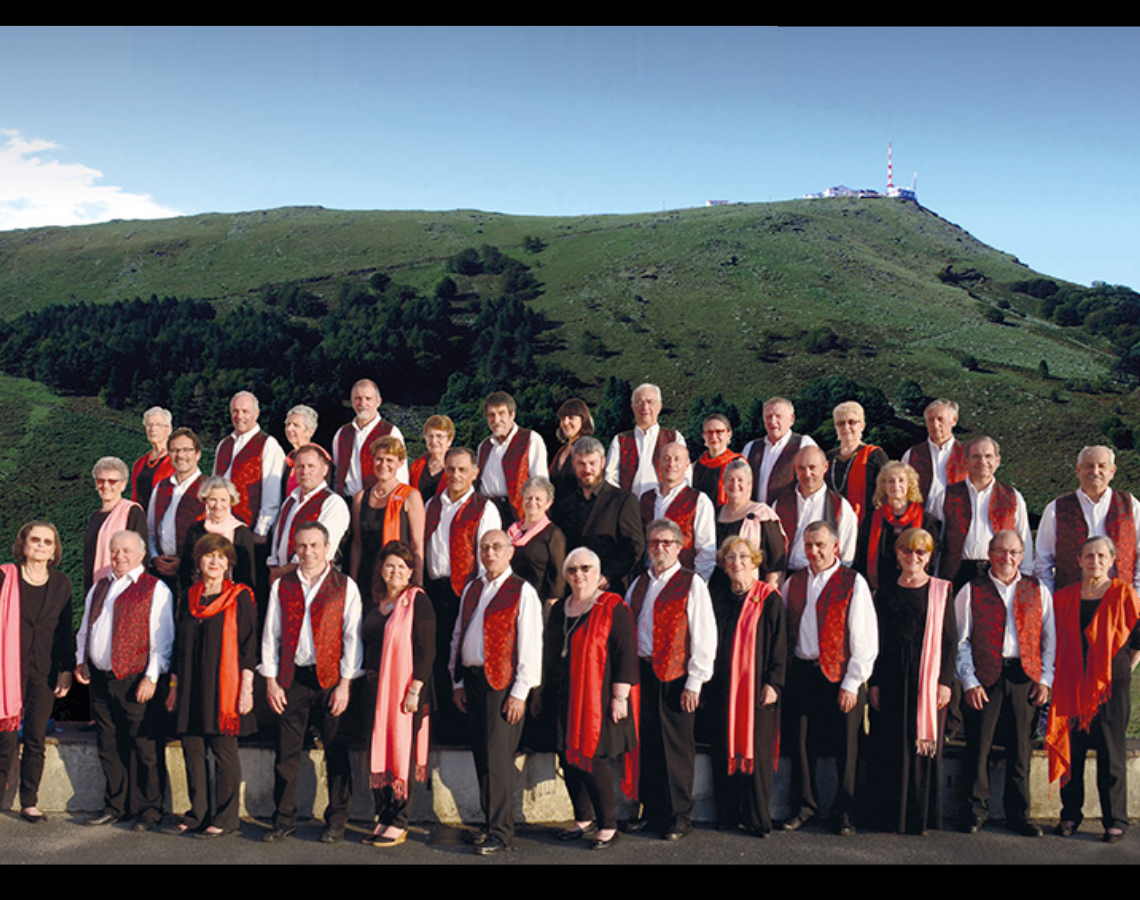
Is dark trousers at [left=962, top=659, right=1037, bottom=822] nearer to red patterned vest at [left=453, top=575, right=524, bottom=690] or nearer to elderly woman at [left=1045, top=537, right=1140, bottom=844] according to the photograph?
elderly woman at [left=1045, top=537, right=1140, bottom=844]

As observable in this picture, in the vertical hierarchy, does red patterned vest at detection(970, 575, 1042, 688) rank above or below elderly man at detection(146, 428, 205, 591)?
below

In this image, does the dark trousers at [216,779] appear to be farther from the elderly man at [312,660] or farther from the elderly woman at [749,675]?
the elderly woman at [749,675]

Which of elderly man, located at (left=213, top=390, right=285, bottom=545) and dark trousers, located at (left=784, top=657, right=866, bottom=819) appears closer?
dark trousers, located at (left=784, top=657, right=866, bottom=819)

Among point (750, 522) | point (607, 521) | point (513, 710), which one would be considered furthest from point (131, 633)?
point (750, 522)

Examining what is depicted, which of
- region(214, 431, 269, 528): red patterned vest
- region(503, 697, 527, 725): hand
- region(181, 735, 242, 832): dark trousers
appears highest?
region(214, 431, 269, 528): red patterned vest

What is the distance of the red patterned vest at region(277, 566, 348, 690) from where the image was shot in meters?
5.28

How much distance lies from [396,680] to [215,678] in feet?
2.93

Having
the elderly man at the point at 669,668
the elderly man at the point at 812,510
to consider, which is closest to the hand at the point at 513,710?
the elderly man at the point at 669,668

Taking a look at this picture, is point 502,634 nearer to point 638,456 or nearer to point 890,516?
point 638,456

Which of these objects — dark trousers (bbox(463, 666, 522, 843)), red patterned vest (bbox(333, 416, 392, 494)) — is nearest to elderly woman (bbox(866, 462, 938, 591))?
dark trousers (bbox(463, 666, 522, 843))

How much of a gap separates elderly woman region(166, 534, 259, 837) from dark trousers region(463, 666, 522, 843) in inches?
44.1

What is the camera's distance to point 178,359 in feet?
131

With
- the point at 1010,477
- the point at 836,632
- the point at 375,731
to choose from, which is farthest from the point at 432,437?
the point at 1010,477

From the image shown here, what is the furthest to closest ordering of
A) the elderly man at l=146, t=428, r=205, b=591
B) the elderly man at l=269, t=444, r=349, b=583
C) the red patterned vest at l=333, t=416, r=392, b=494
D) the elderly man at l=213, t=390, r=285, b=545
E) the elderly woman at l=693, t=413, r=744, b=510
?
the red patterned vest at l=333, t=416, r=392, b=494 < the elderly man at l=213, t=390, r=285, b=545 < the elderly woman at l=693, t=413, r=744, b=510 < the elderly man at l=146, t=428, r=205, b=591 < the elderly man at l=269, t=444, r=349, b=583
